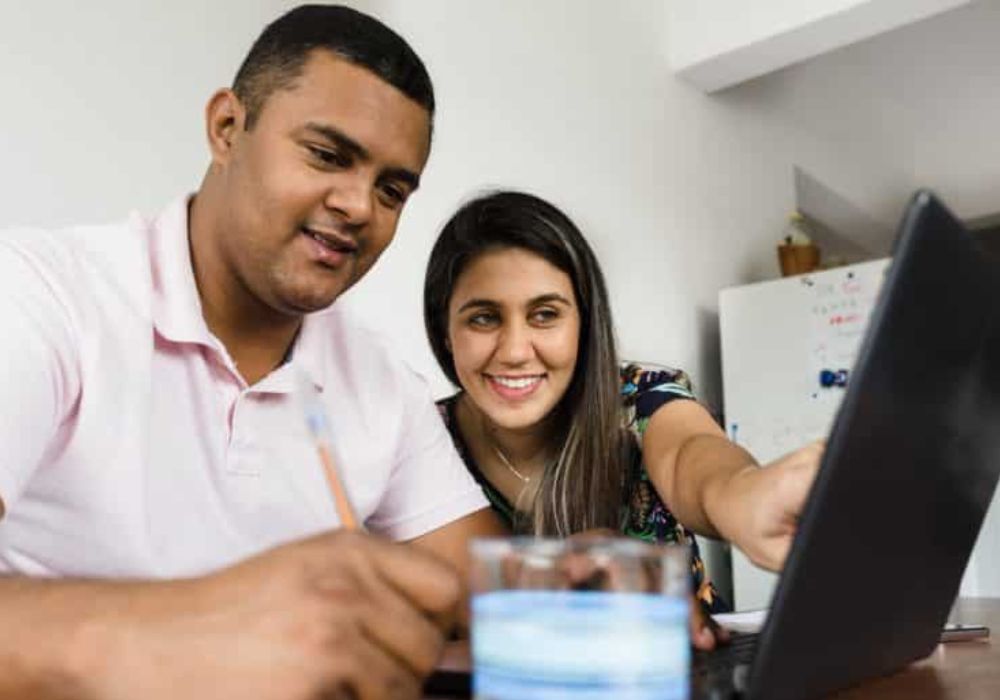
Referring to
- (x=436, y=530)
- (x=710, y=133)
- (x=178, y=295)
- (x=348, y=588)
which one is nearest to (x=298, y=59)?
(x=178, y=295)

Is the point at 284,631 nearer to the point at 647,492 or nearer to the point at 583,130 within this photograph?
the point at 647,492

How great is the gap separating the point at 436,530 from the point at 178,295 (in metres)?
0.44

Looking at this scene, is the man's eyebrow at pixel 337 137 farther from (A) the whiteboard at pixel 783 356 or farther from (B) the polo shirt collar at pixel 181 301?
(A) the whiteboard at pixel 783 356

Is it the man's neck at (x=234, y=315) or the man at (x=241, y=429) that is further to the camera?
the man's neck at (x=234, y=315)

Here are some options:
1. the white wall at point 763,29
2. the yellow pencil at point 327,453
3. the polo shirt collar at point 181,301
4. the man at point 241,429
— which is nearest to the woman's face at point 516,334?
the man at point 241,429

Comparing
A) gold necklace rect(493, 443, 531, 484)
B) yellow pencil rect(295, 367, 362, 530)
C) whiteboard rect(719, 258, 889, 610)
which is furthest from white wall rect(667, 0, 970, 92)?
yellow pencil rect(295, 367, 362, 530)

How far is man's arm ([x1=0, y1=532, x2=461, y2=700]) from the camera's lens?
40 centimetres

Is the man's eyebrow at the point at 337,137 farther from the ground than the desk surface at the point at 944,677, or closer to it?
farther from the ground

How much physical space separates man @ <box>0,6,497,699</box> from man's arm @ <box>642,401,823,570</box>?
0.26 m

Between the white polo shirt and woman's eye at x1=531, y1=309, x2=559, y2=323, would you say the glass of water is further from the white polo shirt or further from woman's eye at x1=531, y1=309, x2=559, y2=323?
woman's eye at x1=531, y1=309, x2=559, y2=323

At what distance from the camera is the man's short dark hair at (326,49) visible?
1044mm

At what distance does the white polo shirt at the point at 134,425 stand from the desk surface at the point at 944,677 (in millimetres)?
329

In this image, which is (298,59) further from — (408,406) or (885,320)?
(885,320)

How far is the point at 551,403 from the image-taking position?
150 cm
